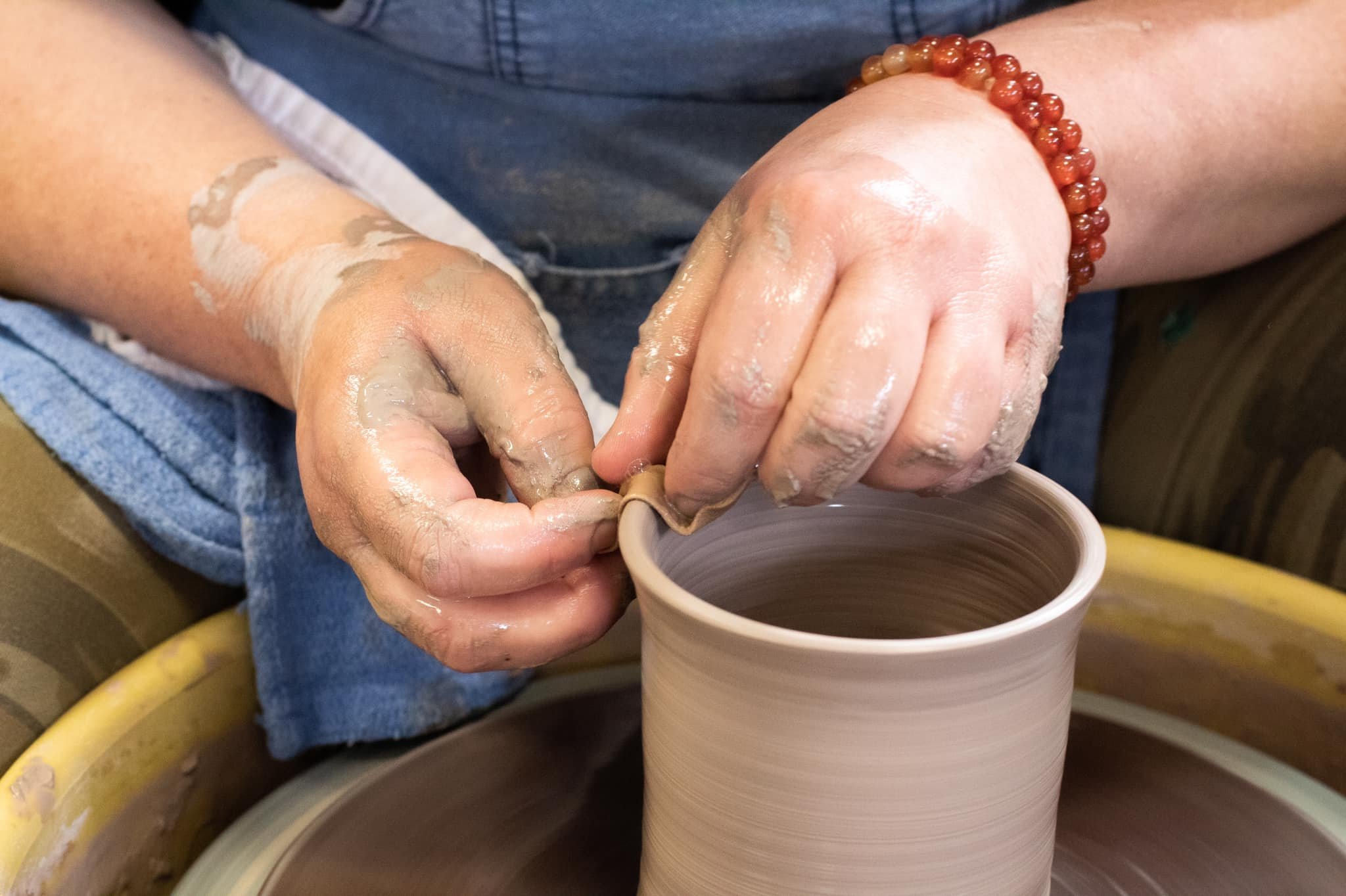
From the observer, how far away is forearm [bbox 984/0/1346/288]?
34.2 inches

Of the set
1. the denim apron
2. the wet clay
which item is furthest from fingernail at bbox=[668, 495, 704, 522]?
the denim apron

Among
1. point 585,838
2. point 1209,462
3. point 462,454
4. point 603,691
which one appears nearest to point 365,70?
point 462,454

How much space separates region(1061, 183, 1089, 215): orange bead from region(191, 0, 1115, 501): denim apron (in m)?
0.34

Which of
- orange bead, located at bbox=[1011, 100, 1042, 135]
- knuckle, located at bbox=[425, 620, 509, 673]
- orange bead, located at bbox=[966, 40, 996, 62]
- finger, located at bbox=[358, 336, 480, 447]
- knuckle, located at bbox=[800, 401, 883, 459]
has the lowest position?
knuckle, located at bbox=[425, 620, 509, 673]

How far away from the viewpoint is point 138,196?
0.93m

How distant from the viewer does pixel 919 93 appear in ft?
2.46

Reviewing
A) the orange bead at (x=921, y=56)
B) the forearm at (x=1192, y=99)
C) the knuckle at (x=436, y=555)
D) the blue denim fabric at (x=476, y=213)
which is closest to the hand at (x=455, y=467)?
the knuckle at (x=436, y=555)

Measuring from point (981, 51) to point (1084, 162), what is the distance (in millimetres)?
108

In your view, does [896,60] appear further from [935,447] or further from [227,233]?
[227,233]

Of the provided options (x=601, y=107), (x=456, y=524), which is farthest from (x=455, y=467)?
(x=601, y=107)

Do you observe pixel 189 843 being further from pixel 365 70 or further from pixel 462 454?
pixel 365 70

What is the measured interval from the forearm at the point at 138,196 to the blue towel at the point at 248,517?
47 millimetres

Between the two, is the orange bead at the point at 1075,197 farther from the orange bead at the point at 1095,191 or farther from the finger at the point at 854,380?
the finger at the point at 854,380

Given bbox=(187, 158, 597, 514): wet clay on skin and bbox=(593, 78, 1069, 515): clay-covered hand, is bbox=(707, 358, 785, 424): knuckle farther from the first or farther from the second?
bbox=(187, 158, 597, 514): wet clay on skin
